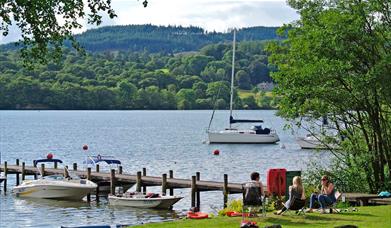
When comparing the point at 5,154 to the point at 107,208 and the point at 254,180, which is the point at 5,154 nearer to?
→ the point at 107,208

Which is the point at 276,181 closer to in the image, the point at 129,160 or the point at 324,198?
the point at 324,198

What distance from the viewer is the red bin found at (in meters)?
26.2

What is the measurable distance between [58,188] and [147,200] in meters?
7.91

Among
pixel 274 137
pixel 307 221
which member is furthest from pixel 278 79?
pixel 274 137

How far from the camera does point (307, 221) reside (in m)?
23.0

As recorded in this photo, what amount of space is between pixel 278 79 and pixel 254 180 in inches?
328

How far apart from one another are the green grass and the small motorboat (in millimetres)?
16387

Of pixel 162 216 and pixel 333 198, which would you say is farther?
pixel 162 216

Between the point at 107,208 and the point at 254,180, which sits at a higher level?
the point at 254,180

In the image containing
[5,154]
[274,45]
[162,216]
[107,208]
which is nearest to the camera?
[274,45]

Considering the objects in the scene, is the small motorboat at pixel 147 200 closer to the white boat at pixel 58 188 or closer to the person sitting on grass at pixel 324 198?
the white boat at pixel 58 188

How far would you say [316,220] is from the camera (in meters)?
23.1

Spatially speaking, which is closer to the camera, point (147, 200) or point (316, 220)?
point (316, 220)

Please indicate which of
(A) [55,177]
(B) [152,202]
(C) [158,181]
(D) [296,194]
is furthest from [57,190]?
(D) [296,194]
